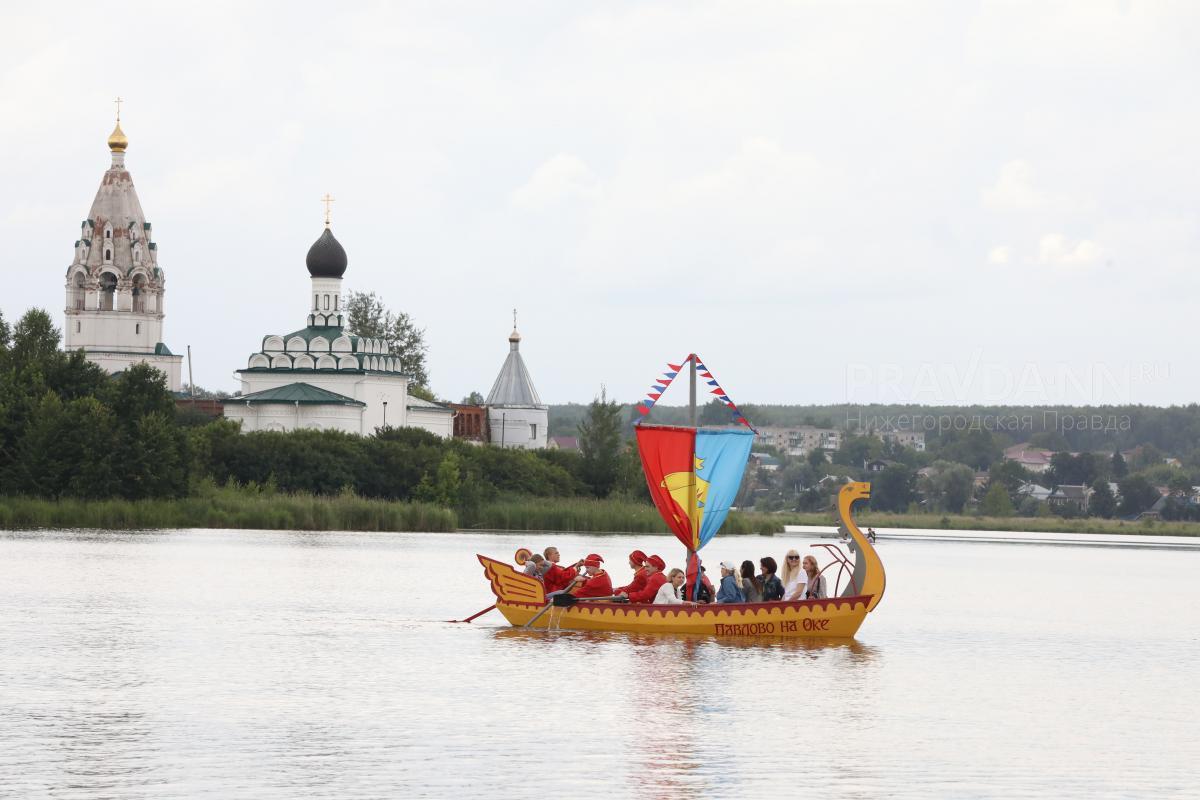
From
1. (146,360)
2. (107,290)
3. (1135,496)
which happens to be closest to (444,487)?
(146,360)

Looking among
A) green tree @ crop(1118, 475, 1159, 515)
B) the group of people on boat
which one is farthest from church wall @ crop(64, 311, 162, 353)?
the group of people on boat

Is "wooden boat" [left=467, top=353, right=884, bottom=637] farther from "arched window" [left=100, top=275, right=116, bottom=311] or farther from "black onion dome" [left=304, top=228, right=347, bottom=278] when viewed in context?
"arched window" [left=100, top=275, right=116, bottom=311]

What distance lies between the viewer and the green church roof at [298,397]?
101 metres

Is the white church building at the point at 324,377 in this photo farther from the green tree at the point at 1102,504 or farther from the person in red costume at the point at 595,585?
the person in red costume at the point at 595,585

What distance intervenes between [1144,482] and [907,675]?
123876mm

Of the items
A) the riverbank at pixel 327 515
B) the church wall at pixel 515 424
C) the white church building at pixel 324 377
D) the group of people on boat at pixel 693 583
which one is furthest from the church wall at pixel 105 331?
the group of people on boat at pixel 693 583

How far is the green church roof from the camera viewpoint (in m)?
101

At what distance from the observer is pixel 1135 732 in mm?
22312

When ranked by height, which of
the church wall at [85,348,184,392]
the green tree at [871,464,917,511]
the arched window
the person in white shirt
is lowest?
the person in white shirt

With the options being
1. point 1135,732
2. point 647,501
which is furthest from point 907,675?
point 647,501

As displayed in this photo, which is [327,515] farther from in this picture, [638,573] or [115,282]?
[115,282]

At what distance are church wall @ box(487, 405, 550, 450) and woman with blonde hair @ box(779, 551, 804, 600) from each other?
8692cm

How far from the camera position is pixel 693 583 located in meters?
31.2

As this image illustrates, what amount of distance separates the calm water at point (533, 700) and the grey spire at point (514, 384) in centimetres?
7606
